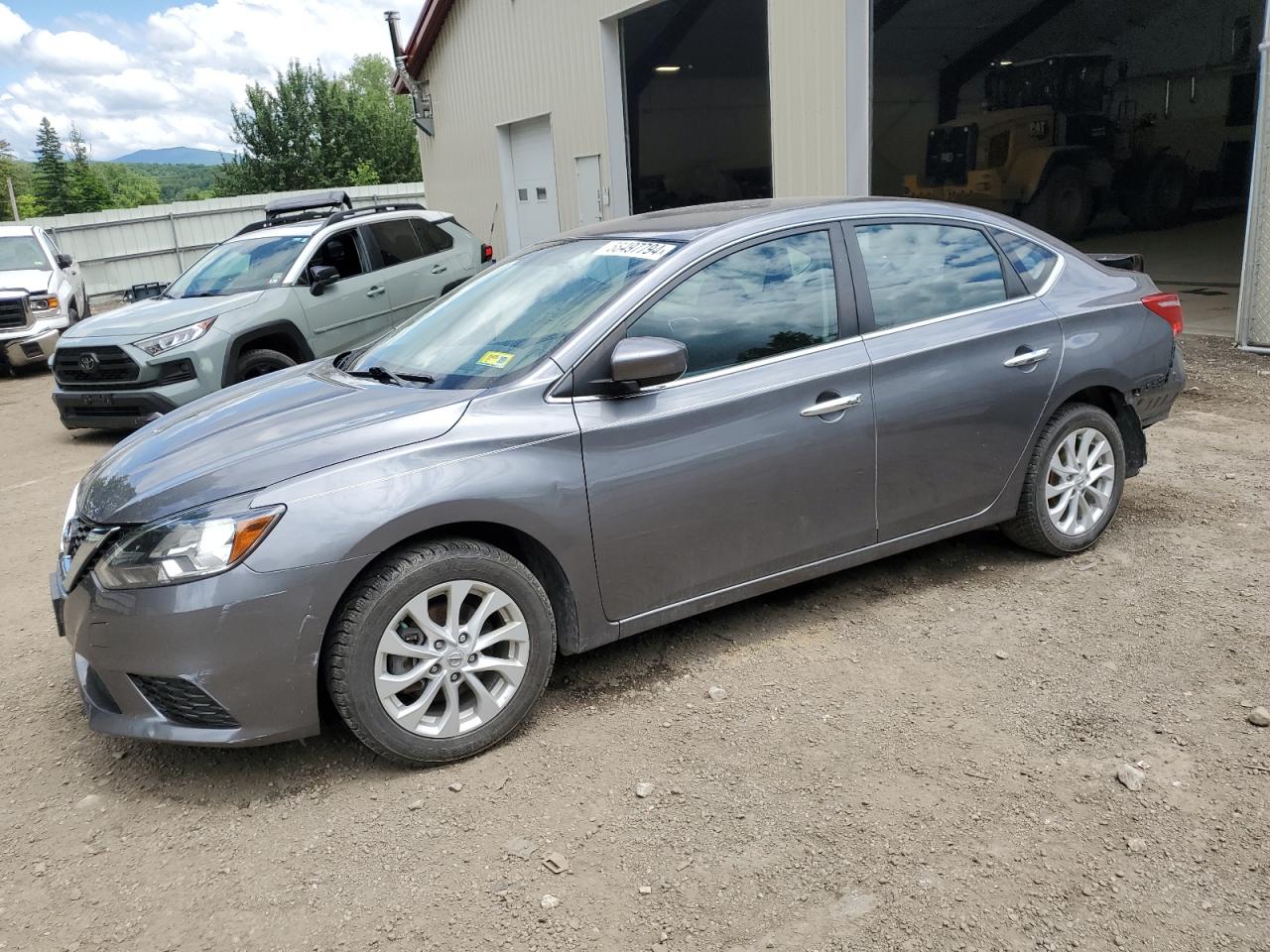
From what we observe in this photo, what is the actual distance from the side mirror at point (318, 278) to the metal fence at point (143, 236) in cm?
1682

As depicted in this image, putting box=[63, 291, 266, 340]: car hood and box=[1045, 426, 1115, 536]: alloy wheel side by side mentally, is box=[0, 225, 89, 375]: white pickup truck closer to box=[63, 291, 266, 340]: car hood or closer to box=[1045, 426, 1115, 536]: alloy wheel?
box=[63, 291, 266, 340]: car hood

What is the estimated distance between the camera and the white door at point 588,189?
14.1 meters

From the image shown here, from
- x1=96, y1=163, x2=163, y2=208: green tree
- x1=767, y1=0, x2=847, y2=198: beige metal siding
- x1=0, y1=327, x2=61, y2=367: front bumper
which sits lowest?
x1=0, y1=327, x2=61, y2=367: front bumper

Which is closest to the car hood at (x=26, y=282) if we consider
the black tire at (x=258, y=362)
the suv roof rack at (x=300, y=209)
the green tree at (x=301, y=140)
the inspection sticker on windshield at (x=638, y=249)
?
the suv roof rack at (x=300, y=209)

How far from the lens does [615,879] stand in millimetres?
2676

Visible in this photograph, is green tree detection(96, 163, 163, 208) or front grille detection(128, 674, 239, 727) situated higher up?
green tree detection(96, 163, 163, 208)

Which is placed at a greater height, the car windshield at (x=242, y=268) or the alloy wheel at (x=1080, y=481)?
the car windshield at (x=242, y=268)

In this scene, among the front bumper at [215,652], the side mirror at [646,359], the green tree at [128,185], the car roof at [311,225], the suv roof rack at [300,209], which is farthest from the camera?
the green tree at [128,185]

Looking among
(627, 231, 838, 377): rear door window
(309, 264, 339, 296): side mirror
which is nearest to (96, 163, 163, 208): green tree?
(309, 264, 339, 296): side mirror

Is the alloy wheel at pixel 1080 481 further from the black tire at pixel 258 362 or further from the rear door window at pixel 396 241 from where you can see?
the rear door window at pixel 396 241

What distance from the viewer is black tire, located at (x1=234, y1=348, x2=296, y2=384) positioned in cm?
836

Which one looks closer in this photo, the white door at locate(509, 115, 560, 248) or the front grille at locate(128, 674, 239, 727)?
the front grille at locate(128, 674, 239, 727)

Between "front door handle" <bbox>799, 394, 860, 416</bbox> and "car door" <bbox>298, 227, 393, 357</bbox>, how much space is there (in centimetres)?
613


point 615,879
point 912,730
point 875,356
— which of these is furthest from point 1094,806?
point 875,356
